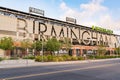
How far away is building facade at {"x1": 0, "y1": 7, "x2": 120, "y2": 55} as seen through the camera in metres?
62.6

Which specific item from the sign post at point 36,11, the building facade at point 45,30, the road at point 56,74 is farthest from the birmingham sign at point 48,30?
the road at point 56,74

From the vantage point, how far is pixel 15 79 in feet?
50.9

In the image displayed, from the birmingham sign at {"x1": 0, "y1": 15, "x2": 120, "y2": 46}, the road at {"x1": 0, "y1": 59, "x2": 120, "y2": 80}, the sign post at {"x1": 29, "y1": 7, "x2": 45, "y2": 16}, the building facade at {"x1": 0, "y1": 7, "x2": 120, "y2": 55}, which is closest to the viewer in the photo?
the road at {"x1": 0, "y1": 59, "x2": 120, "y2": 80}

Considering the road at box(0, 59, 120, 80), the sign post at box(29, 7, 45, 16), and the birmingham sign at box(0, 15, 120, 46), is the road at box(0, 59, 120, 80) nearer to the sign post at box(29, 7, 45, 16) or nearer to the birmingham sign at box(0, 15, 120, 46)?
the birmingham sign at box(0, 15, 120, 46)

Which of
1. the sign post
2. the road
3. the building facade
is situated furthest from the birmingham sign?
the road

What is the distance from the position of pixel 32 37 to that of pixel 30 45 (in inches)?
416

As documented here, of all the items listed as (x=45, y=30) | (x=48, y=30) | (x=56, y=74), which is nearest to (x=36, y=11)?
(x=45, y=30)

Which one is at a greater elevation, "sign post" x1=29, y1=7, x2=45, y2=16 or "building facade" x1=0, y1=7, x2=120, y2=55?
"sign post" x1=29, y1=7, x2=45, y2=16

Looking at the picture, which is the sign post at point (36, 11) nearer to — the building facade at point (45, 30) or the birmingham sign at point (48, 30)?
the building facade at point (45, 30)

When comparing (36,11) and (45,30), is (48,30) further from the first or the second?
(36,11)

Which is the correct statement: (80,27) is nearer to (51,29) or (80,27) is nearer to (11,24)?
Result: (51,29)

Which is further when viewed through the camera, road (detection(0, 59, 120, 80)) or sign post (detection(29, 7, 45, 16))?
sign post (detection(29, 7, 45, 16))

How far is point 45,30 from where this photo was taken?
7412cm

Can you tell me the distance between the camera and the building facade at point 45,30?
205 ft
